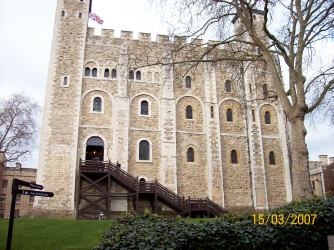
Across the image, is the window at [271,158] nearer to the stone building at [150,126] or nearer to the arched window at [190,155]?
the stone building at [150,126]

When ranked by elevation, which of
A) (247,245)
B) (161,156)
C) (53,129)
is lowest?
(247,245)

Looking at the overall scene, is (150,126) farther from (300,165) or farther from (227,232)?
(227,232)

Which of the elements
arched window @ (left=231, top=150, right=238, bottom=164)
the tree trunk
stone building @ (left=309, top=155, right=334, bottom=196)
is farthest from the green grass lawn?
stone building @ (left=309, top=155, right=334, bottom=196)

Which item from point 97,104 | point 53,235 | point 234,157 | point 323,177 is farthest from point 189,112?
point 323,177

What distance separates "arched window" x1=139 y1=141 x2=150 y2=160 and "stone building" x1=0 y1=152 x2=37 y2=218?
2367cm

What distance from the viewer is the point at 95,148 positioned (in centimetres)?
2248

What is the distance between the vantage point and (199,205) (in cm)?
2011

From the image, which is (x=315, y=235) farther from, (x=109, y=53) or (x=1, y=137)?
(x=1, y=137)

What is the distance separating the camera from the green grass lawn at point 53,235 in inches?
383

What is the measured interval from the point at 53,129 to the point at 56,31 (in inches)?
288

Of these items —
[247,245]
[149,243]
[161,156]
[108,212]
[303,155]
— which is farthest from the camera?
[161,156]

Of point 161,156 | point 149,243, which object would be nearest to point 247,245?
point 149,243

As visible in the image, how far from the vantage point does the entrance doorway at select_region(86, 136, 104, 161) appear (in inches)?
852
